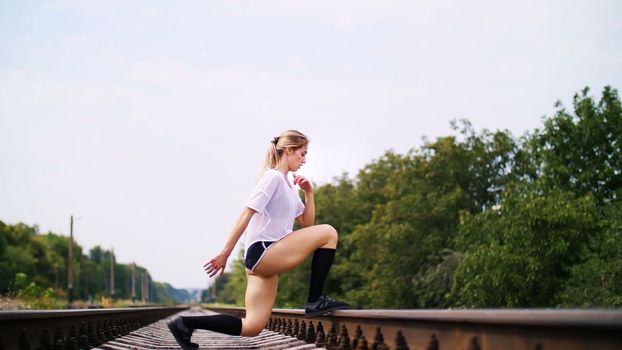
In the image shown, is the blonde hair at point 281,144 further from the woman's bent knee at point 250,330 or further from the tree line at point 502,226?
the tree line at point 502,226

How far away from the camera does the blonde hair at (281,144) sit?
18.9 ft

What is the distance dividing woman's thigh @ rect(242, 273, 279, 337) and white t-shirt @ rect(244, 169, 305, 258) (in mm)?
268

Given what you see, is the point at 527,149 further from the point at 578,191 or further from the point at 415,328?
the point at 415,328

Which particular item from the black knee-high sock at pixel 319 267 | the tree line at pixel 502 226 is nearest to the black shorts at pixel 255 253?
the black knee-high sock at pixel 319 267

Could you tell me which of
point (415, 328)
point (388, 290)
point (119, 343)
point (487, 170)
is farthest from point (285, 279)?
point (415, 328)

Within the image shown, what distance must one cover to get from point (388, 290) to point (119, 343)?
4057cm

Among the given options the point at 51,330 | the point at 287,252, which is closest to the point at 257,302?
the point at 287,252

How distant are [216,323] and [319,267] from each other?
885 millimetres

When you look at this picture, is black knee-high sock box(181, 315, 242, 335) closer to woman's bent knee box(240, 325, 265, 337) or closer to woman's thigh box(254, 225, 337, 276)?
woman's bent knee box(240, 325, 265, 337)

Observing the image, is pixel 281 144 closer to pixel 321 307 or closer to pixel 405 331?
pixel 321 307

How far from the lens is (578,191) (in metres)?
43.4

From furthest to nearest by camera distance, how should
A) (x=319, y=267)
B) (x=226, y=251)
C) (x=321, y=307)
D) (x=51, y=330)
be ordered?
1. (x=51, y=330)
2. (x=321, y=307)
3. (x=319, y=267)
4. (x=226, y=251)

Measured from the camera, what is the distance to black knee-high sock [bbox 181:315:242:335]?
221 inches

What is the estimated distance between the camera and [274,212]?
5.73 m
